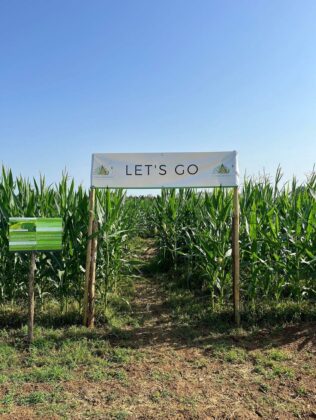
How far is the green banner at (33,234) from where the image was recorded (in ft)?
13.9

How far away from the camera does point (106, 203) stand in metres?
5.40

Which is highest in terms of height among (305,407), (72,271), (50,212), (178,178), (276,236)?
(178,178)

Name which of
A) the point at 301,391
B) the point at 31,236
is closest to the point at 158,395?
the point at 301,391

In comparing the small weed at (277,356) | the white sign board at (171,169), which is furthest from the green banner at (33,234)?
the small weed at (277,356)

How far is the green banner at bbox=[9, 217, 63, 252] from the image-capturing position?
4230mm

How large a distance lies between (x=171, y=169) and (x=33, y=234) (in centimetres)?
208

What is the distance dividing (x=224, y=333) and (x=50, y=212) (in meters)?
3.13

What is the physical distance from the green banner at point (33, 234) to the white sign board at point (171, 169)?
3.44ft

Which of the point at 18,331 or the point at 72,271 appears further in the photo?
the point at 72,271

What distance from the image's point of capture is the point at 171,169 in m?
5.08

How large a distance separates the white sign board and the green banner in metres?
1.05

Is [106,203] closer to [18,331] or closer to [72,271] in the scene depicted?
[72,271]

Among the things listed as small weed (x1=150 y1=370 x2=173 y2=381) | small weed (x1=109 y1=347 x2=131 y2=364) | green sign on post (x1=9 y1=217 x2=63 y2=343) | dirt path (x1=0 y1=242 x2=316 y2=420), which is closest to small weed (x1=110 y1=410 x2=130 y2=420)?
dirt path (x1=0 y1=242 x2=316 y2=420)

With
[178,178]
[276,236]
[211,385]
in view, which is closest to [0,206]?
[178,178]
